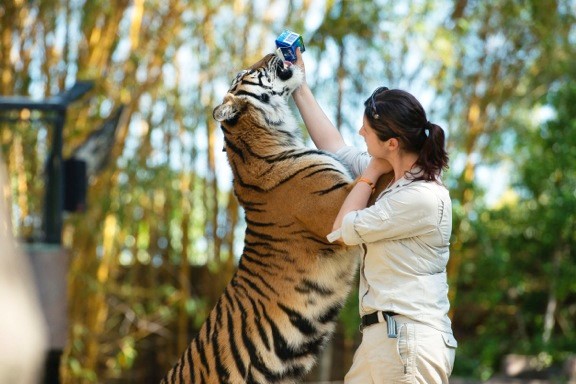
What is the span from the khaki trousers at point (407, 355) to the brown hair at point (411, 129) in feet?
1.29

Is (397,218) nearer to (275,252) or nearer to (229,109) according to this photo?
(275,252)

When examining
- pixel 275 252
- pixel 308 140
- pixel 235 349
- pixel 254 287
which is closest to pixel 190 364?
pixel 235 349

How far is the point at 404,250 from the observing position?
240 cm

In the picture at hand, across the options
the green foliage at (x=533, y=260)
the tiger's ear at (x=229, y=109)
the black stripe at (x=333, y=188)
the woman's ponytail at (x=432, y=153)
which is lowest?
the green foliage at (x=533, y=260)

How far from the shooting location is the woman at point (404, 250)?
2.34 metres

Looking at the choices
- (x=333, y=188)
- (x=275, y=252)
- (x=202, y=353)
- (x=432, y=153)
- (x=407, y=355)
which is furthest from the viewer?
(x=202, y=353)

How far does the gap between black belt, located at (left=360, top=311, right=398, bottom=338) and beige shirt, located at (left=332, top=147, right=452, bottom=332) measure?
13 millimetres

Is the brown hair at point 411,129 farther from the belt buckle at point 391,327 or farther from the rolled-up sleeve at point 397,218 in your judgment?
the belt buckle at point 391,327

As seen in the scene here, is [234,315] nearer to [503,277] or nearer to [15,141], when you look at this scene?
[15,141]

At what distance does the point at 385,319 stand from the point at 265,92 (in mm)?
1050

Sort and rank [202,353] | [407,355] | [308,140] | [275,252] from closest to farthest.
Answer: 1. [407,355]
2. [275,252]
3. [202,353]
4. [308,140]

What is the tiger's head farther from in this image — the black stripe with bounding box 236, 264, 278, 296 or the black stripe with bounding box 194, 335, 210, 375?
the black stripe with bounding box 194, 335, 210, 375

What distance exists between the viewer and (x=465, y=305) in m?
9.65

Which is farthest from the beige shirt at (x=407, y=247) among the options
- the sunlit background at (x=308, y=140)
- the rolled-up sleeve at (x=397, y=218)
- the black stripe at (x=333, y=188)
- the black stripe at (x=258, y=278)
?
the sunlit background at (x=308, y=140)
